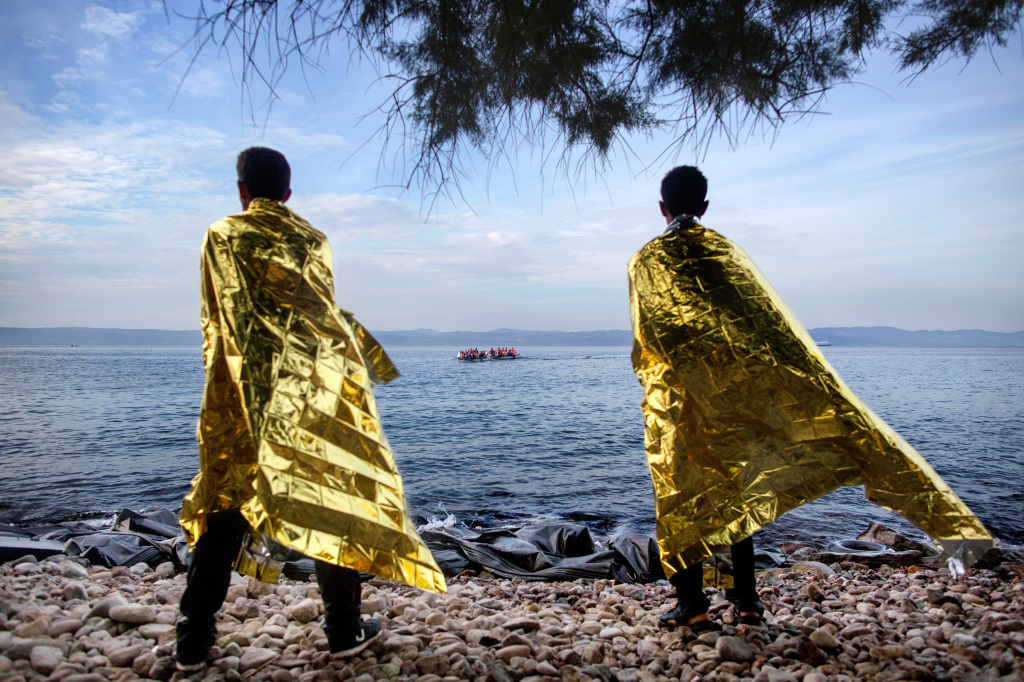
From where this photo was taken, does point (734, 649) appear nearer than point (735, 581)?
Yes

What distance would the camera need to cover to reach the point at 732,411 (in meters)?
2.32

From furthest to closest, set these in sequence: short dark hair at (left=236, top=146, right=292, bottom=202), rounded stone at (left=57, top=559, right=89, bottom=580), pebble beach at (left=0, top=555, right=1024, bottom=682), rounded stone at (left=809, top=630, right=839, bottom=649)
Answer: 1. rounded stone at (left=57, top=559, right=89, bottom=580)
2. rounded stone at (left=809, top=630, right=839, bottom=649)
3. short dark hair at (left=236, top=146, right=292, bottom=202)
4. pebble beach at (left=0, top=555, right=1024, bottom=682)

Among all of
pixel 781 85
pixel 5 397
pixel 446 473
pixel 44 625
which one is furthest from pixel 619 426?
pixel 5 397

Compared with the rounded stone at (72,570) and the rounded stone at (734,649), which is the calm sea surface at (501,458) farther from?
the rounded stone at (72,570)

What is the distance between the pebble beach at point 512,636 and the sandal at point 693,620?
4 centimetres

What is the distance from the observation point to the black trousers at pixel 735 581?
7.85 ft

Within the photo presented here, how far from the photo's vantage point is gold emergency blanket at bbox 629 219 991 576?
220 centimetres

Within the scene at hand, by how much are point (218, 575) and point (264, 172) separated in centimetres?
147

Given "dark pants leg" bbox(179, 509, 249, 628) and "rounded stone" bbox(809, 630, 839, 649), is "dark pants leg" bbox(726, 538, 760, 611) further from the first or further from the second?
"dark pants leg" bbox(179, 509, 249, 628)

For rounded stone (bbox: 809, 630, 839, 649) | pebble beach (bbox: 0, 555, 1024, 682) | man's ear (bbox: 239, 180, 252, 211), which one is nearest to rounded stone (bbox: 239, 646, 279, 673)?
pebble beach (bbox: 0, 555, 1024, 682)

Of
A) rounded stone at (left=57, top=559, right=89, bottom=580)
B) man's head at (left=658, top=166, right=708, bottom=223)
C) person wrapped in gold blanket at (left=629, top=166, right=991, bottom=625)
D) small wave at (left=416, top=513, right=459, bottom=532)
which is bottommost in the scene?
small wave at (left=416, top=513, right=459, bottom=532)

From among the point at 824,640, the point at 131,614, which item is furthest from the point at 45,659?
the point at 824,640

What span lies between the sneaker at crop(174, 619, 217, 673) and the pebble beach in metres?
0.03

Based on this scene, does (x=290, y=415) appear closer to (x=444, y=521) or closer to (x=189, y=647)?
(x=189, y=647)
